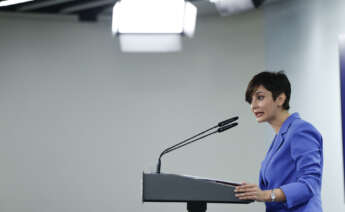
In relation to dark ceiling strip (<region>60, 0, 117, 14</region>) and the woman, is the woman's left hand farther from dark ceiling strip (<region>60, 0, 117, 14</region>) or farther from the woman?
dark ceiling strip (<region>60, 0, 117, 14</region>)

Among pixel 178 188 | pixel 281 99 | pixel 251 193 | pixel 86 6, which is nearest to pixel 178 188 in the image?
pixel 178 188

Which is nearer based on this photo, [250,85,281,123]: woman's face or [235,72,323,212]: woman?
[235,72,323,212]: woman

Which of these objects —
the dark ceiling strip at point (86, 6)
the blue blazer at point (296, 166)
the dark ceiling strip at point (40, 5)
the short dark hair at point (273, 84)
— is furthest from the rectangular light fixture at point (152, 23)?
the blue blazer at point (296, 166)

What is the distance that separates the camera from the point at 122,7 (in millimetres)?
5238

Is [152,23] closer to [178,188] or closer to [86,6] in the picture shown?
[86,6]

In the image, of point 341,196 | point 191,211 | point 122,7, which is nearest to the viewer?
point 191,211

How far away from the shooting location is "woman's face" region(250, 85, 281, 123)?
2.11 meters

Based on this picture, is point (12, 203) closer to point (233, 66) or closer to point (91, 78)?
point (91, 78)

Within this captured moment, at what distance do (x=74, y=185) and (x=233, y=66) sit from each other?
2.31 metres

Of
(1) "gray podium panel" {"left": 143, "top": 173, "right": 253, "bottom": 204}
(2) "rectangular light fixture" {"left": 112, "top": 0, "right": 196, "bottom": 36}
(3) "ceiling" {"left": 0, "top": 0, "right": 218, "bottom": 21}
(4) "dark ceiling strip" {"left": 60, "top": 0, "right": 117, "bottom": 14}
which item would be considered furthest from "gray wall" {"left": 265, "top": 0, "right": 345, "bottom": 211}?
(1) "gray podium panel" {"left": 143, "top": 173, "right": 253, "bottom": 204}

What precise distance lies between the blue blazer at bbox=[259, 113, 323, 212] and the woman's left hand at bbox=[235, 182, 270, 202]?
0.25ft

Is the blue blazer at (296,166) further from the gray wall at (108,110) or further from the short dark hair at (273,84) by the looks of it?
the gray wall at (108,110)

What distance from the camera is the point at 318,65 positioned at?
4.58 metres

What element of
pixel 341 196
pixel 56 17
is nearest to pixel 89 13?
pixel 56 17
